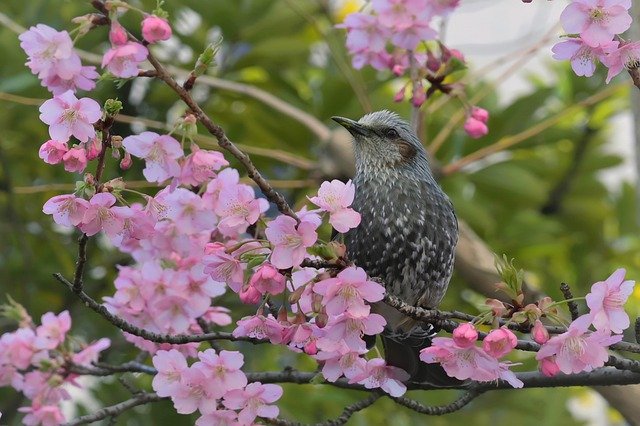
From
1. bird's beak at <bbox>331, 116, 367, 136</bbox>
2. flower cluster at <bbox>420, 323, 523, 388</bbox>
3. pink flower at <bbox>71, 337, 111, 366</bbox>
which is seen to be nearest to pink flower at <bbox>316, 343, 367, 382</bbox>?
flower cluster at <bbox>420, 323, 523, 388</bbox>

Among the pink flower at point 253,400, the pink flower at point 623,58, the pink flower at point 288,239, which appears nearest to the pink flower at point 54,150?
the pink flower at point 288,239

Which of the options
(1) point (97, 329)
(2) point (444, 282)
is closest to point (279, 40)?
(1) point (97, 329)

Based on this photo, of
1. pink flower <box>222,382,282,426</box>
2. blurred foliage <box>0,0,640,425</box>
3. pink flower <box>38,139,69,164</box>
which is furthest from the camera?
blurred foliage <box>0,0,640,425</box>

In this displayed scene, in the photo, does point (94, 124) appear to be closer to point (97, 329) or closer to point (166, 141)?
point (166, 141)

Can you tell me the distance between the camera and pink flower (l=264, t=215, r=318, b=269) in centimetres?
153

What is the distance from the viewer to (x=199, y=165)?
1746mm

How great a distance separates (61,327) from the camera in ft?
7.32

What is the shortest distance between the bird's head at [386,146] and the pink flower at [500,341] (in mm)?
809

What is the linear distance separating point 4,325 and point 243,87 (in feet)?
3.59

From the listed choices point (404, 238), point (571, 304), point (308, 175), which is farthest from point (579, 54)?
point (308, 175)

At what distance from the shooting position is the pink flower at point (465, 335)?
1615 millimetres

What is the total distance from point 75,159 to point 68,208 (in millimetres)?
102

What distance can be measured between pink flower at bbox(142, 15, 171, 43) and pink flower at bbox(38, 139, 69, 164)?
0.74 ft

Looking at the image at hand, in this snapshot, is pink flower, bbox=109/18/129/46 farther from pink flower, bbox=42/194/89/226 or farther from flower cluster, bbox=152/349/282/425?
flower cluster, bbox=152/349/282/425
